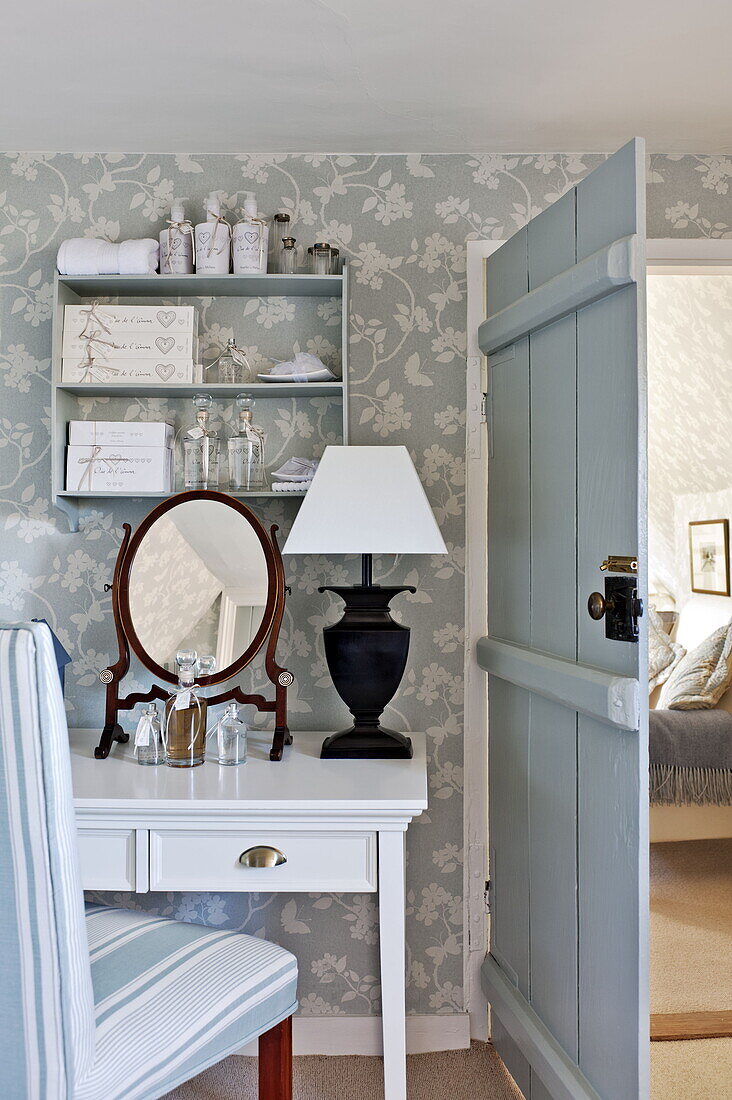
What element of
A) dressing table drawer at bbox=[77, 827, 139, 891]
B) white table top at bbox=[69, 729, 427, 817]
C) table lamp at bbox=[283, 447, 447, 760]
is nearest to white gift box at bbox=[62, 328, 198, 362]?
table lamp at bbox=[283, 447, 447, 760]

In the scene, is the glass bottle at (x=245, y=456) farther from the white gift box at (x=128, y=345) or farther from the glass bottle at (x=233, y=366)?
the white gift box at (x=128, y=345)

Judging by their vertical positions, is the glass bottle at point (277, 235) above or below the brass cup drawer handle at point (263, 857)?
above

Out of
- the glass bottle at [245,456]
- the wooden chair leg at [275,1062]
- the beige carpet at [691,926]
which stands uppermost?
the glass bottle at [245,456]

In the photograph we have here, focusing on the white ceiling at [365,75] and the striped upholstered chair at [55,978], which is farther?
the white ceiling at [365,75]

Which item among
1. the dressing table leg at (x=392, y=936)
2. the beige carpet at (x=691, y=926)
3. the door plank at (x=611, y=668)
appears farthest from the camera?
the beige carpet at (x=691, y=926)

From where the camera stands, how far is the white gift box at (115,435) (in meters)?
2.27

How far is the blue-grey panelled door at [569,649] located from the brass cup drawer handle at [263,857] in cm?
61

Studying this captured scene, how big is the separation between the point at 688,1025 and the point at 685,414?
3.45m

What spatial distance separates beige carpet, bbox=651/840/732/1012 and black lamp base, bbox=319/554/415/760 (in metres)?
1.29

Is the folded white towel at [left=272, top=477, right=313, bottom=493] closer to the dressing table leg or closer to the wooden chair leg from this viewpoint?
Result: the dressing table leg

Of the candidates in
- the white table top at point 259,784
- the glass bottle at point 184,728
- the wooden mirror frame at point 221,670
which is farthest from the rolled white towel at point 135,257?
the white table top at point 259,784

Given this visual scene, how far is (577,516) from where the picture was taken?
1.84 metres

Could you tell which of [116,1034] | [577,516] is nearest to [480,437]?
[577,516]

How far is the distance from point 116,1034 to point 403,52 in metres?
1.99
